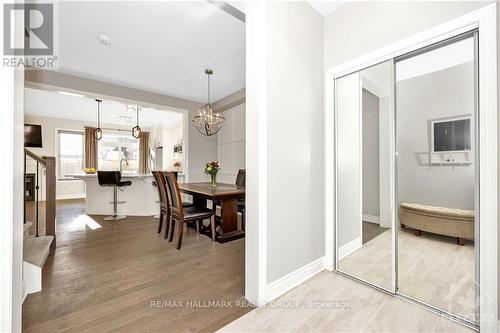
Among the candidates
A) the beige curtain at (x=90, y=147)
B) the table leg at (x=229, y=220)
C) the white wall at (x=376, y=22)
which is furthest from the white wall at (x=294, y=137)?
the beige curtain at (x=90, y=147)

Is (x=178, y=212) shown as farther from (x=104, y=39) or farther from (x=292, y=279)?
(x=104, y=39)

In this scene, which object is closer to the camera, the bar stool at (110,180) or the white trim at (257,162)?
the white trim at (257,162)

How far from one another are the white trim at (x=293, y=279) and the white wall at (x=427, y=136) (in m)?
1.00

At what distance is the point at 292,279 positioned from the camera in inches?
72.4

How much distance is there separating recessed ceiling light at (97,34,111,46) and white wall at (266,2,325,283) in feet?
7.25

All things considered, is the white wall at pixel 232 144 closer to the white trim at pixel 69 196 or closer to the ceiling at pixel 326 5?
the ceiling at pixel 326 5

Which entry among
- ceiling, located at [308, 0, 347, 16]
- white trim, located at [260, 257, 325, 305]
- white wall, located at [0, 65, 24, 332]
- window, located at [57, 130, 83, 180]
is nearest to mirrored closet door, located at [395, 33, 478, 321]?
white trim, located at [260, 257, 325, 305]

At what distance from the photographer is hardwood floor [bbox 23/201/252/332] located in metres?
1.43

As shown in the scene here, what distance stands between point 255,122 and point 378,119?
1255mm

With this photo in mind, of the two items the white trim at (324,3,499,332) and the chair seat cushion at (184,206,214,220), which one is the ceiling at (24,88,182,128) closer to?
the chair seat cushion at (184,206,214,220)

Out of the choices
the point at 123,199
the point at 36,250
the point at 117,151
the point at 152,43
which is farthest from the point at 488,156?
the point at 117,151

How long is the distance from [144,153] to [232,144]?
549cm

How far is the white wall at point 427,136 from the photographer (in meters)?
1.56

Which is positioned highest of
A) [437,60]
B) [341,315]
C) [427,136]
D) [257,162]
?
[437,60]
